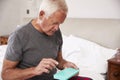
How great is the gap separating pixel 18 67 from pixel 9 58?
12 centimetres

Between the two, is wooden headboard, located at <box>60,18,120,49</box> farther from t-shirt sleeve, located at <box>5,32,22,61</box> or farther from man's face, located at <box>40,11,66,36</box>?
t-shirt sleeve, located at <box>5,32,22,61</box>

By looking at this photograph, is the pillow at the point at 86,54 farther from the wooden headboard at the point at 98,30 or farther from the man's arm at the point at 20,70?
the man's arm at the point at 20,70

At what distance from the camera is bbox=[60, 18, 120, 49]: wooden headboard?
259 cm

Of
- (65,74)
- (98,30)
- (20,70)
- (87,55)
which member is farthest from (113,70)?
(20,70)

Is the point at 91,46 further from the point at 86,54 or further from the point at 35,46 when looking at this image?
the point at 35,46

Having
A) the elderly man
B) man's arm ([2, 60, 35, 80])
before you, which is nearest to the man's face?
the elderly man

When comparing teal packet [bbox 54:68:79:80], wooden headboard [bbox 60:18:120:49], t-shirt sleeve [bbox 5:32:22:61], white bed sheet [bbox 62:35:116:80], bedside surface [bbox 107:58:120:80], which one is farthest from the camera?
wooden headboard [bbox 60:18:120:49]

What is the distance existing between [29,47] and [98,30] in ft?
4.54

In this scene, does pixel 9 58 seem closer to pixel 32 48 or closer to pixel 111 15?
pixel 32 48

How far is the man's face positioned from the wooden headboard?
49.2 inches

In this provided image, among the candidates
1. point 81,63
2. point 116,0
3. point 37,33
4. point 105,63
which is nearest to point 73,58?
point 81,63

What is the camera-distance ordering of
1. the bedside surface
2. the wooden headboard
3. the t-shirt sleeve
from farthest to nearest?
the wooden headboard < the bedside surface < the t-shirt sleeve

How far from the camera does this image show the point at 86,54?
255 cm

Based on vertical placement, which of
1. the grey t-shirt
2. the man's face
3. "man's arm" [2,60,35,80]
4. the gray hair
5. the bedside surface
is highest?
the gray hair
